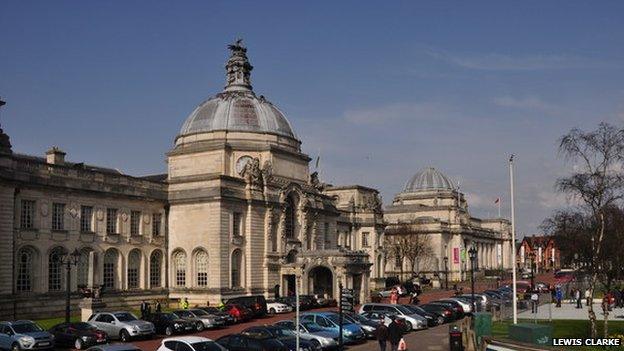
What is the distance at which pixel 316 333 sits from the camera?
41781mm

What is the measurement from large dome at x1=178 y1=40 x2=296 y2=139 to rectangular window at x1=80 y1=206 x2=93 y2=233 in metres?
21.1

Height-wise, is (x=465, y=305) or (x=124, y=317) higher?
(x=124, y=317)

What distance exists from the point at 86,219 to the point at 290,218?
23.6m

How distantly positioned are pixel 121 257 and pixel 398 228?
80678mm

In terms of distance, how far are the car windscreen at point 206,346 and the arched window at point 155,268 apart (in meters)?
40.7

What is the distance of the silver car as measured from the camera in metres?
49.0

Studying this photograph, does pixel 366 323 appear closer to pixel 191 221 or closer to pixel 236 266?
pixel 236 266

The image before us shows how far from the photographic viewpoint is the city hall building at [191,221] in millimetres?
60000

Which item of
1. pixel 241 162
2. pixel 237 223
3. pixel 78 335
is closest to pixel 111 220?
pixel 237 223

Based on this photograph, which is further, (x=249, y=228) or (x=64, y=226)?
(x=249, y=228)

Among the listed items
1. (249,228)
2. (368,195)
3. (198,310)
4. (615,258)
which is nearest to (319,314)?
(198,310)

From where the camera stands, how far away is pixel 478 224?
18062 cm

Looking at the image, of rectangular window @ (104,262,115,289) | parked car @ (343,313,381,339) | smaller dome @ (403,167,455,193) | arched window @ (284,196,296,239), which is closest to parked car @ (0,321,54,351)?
parked car @ (343,313,381,339)

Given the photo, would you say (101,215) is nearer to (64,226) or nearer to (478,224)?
(64,226)
